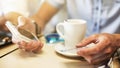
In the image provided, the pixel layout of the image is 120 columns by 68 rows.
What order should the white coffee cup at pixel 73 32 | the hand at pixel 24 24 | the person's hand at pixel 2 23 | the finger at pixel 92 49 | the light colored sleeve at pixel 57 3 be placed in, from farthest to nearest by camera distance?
the light colored sleeve at pixel 57 3
the person's hand at pixel 2 23
the hand at pixel 24 24
the white coffee cup at pixel 73 32
the finger at pixel 92 49

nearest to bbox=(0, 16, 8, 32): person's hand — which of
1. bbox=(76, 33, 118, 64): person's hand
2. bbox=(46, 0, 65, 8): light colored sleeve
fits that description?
bbox=(46, 0, 65, 8): light colored sleeve

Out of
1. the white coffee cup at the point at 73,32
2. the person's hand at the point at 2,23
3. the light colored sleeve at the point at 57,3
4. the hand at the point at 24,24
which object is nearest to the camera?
the white coffee cup at the point at 73,32

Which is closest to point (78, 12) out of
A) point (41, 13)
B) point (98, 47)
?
point (41, 13)

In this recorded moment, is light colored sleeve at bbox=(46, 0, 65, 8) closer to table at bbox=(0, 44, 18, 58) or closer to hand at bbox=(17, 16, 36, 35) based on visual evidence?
hand at bbox=(17, 16, 36, 35)

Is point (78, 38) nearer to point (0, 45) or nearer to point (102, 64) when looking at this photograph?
point (102, 64)

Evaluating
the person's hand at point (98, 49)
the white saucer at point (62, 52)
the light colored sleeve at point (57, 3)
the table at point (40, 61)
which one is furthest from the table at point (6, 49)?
the light colored sleeve at point (57, 3)

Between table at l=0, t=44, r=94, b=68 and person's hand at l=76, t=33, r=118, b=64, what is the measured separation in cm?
3

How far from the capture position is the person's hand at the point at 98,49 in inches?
25.6

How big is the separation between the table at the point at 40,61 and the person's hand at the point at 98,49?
0.03 meters

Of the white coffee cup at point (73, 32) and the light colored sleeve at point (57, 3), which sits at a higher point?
the light colored sleeve at point (57, 3)

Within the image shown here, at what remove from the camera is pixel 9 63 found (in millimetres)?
701

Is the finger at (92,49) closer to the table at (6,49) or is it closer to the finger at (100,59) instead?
the finger at (100,59)

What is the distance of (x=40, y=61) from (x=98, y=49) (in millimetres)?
212

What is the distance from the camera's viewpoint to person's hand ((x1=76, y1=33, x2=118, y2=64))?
651 millimetres
